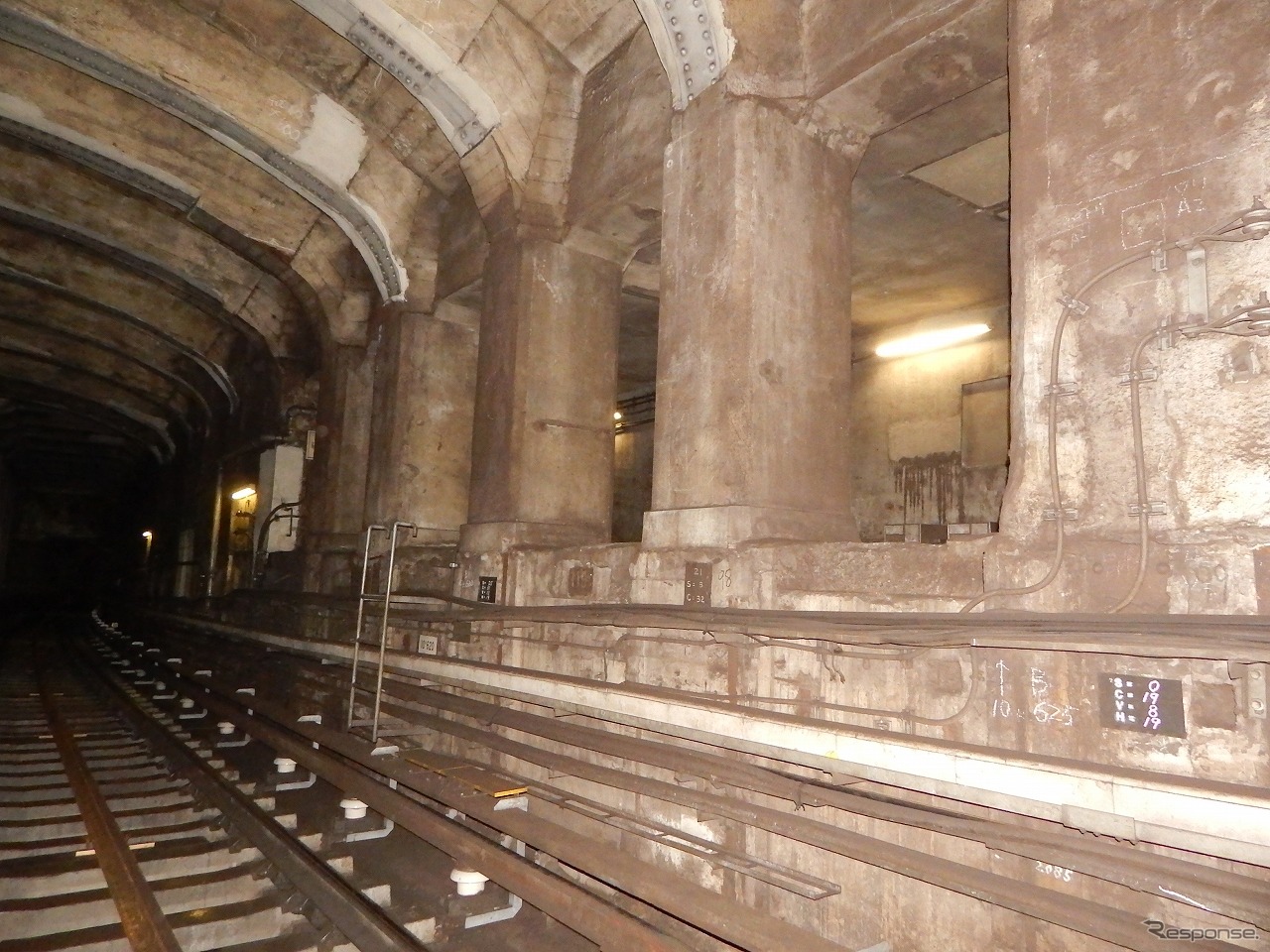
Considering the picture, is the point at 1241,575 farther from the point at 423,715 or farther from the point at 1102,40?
the point at 423,715

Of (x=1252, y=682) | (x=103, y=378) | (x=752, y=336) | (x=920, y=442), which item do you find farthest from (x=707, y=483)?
(x=103, y=378)

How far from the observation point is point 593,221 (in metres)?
8.27

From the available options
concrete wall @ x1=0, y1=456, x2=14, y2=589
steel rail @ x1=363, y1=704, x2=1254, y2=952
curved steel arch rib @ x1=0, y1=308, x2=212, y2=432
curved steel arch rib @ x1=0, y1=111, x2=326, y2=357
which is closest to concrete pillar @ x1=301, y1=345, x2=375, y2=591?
curved steel arch rib @ x1=0, y1=111, x2=326, y2=357

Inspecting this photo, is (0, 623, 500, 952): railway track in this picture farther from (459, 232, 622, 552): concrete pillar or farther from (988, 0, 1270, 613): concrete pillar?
(988, 0, 1270, 613): concrete pillar

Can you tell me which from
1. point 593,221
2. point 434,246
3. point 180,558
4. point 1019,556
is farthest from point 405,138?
point 180,558

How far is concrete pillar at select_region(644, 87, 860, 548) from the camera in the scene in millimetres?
5629

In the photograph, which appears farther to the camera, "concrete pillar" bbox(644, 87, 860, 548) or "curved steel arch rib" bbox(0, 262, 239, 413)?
"curved steel arch rib" bbox(0, 262, 239, 413)

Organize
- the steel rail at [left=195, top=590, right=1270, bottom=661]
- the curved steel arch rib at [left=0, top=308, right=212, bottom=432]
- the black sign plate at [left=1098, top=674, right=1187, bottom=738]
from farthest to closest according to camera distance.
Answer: the curved steel arch rib at [left=0, top=308, right=212, bottom=432], the black sign plate at [left=1098, top=674, right=1187, bottom=738], the steel rail at [left=195, top=590, right=1270, bottom=661]

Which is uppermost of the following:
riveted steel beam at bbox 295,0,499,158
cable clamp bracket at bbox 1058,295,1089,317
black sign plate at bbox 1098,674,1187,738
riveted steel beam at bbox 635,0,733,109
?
riveted steel beam at bbox 295,0,499,158

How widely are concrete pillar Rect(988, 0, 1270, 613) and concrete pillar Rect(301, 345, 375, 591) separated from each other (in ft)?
35.4

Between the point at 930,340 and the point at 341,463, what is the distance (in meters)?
9.22

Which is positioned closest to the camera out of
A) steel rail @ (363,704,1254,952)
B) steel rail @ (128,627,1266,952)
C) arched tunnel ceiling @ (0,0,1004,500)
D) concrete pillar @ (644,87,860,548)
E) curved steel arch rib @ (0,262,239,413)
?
steel rail @ (128,627,1266,952)

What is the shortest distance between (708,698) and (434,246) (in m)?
8.31

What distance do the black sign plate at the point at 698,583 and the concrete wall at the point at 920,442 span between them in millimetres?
5251
